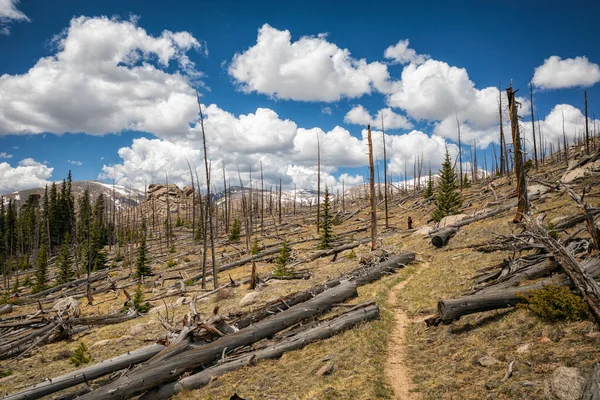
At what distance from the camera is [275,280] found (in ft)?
71.8

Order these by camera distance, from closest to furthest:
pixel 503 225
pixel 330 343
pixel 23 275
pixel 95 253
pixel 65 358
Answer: pixel 330 343 → pixel 65 358 → pixel 503 225 → pixel 95 253 → pixel 23 275

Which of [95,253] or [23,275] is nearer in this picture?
[95,253]

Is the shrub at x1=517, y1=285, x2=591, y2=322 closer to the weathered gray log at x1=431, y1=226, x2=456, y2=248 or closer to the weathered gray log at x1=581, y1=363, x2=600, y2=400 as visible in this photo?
the weathered gray log at x1=581, y1=363, x2=600, y2=400

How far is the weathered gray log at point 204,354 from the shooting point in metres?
7.88

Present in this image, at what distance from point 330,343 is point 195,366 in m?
4.16

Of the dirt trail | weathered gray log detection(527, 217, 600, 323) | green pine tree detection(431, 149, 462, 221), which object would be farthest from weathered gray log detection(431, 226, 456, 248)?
weathered gray log detection(527, 217, 600, 323)

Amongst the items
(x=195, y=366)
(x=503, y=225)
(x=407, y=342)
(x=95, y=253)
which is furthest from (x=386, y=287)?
(x=95, y=253)

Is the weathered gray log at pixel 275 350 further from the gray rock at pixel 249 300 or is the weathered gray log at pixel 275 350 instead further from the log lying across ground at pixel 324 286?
the gray rock at pixel 249 300

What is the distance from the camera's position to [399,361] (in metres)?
8.09

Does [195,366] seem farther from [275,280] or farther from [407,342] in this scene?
[275,280]

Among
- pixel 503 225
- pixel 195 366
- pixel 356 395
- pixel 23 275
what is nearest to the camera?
pixel 356 395

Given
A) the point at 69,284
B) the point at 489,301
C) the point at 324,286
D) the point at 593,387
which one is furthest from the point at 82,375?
the point at 69,284

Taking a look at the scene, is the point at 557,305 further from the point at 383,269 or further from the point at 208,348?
the point at 383,269

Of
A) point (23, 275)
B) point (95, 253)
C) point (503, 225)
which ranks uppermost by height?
point (503, 225)
